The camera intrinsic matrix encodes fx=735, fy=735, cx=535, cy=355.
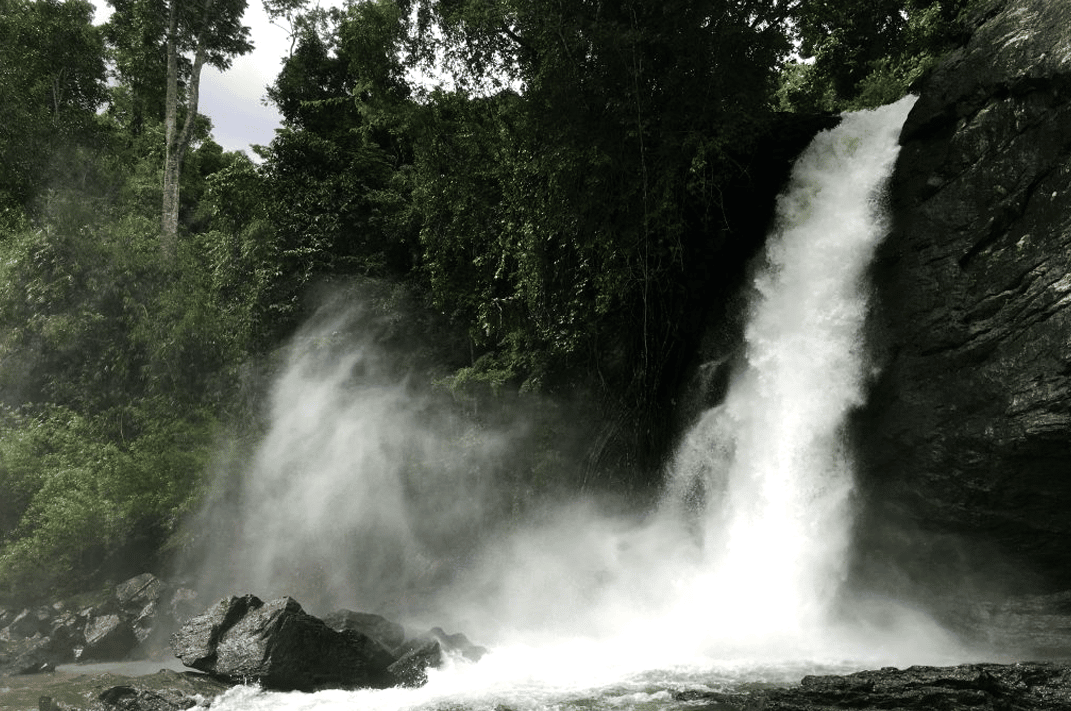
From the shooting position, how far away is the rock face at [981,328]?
8.78 m

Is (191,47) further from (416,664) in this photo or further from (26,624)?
(416,664)

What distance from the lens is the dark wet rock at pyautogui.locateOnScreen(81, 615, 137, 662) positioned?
39.1ft

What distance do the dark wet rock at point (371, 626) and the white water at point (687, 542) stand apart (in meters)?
1.29

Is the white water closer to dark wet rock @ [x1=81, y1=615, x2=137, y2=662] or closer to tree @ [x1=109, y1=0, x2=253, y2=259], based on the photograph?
dark wet rock @ [x1=81, y1=615, x2=137, y2=662]

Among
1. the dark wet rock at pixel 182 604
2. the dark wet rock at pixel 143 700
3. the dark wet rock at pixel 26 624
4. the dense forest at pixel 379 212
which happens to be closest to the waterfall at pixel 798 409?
the dense forest at pixel 379 212


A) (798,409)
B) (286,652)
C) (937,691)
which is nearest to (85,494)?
(286,652)

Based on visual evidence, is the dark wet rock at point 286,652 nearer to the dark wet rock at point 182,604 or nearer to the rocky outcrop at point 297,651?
the rocky outcrop at point 297,651

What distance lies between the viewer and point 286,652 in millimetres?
9203

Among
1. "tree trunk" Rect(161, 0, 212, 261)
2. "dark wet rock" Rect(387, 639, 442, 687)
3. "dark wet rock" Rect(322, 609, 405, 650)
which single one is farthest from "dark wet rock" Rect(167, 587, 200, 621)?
"tree trunk" Rect(161, 0, 212, 261)

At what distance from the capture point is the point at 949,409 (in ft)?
31.3

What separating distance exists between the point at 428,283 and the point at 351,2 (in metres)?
7.58

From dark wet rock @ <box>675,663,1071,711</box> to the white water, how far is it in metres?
1.29

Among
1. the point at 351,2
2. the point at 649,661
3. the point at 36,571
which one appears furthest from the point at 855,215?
the point at 36,571

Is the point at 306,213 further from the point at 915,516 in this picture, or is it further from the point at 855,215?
the point at 915,516
